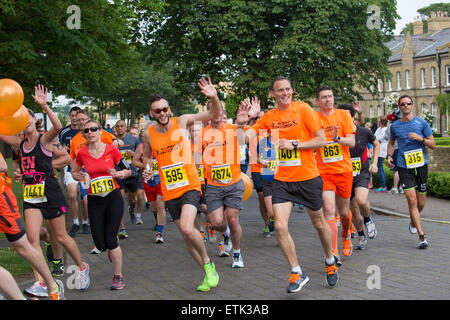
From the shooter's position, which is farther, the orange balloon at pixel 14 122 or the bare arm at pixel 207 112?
the bare arm at pixel 207 112

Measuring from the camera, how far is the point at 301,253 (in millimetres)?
8883

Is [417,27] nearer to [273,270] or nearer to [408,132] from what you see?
[408,132]

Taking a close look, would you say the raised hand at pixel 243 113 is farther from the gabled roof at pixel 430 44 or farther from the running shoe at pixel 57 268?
the gabled roof at pixel 430 44

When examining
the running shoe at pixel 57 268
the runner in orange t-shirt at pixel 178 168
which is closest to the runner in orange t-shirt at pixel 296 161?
the runner in orange t-shirt at pixel 178 168

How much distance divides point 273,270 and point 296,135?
1837 mm

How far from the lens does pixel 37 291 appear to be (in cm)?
670

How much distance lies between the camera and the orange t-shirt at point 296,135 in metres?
6.87

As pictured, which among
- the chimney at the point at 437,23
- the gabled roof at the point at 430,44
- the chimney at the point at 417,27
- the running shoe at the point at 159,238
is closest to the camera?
the running shoe at the point at 159,238

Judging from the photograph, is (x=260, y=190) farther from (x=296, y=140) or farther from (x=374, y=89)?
(x=374, y=89)

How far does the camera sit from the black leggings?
282 inches

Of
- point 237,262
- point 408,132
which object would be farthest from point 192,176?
point 408,132

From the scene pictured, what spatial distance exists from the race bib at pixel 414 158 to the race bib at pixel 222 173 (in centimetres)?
283

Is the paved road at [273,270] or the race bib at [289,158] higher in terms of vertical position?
the race bib at [289,158]

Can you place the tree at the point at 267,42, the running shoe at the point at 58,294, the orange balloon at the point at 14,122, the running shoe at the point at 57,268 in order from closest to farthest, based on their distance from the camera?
the orange balloon at the point at 14,122 → the running shoe at the point at 58,294 → the running shoe at the point at 57,268 → the tree at the point at 267,42
